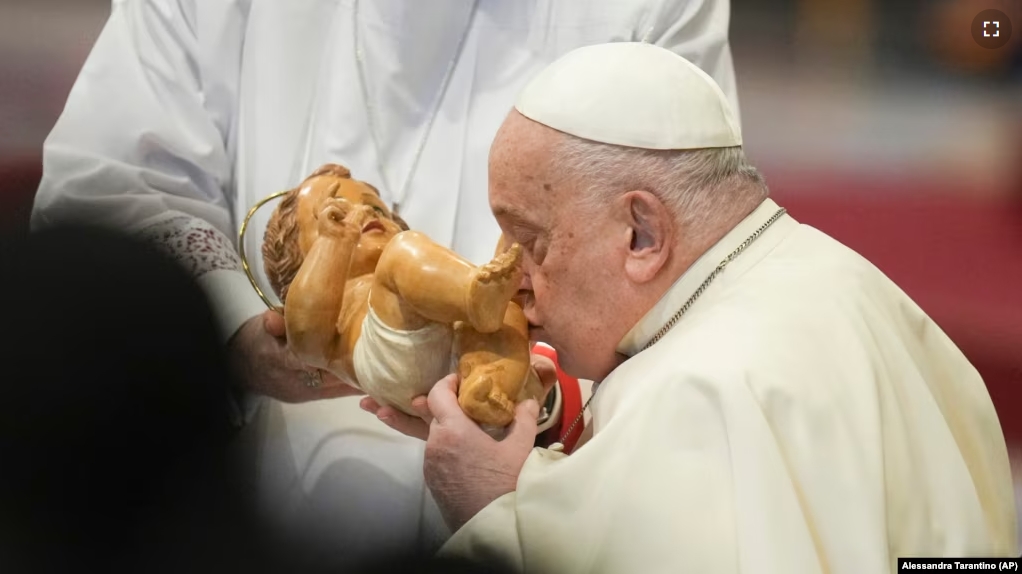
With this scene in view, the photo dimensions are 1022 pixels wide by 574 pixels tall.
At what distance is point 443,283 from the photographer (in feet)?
6.16

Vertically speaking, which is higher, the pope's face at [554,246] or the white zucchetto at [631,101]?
the white zucchetto at [631,101]

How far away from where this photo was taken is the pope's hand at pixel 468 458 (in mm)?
1920

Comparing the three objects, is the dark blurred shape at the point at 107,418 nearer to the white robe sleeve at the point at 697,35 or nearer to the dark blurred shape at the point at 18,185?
the dark blurred shape at the point at 18,185

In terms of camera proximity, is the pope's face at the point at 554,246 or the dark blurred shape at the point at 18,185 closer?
the pope's face at the point at 554,246

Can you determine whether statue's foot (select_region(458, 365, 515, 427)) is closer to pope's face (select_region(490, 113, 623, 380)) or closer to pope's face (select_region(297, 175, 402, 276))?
pope's face (select_region(490, 113, 623, 380))

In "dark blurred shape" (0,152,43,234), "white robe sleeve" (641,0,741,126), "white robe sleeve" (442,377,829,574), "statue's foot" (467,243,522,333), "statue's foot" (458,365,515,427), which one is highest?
"white robe sleeve" (641,0,741,126)

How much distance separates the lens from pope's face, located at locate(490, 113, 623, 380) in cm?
191

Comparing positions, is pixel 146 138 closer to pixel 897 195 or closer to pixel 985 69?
pixel 897 195

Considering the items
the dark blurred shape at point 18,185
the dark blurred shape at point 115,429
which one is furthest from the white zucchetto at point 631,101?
the dark blurred shape at point 18,185

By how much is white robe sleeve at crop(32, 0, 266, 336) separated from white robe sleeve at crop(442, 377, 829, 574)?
125 centimetres

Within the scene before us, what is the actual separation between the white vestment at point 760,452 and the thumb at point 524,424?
0.08 meters

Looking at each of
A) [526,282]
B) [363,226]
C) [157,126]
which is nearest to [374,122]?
[157,126]

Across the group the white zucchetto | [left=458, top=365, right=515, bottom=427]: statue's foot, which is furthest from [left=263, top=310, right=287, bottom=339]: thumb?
the white zucchetto

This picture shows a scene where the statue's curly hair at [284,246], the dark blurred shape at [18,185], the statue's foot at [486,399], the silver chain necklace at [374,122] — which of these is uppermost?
the silver chain necklace at [374,122]
